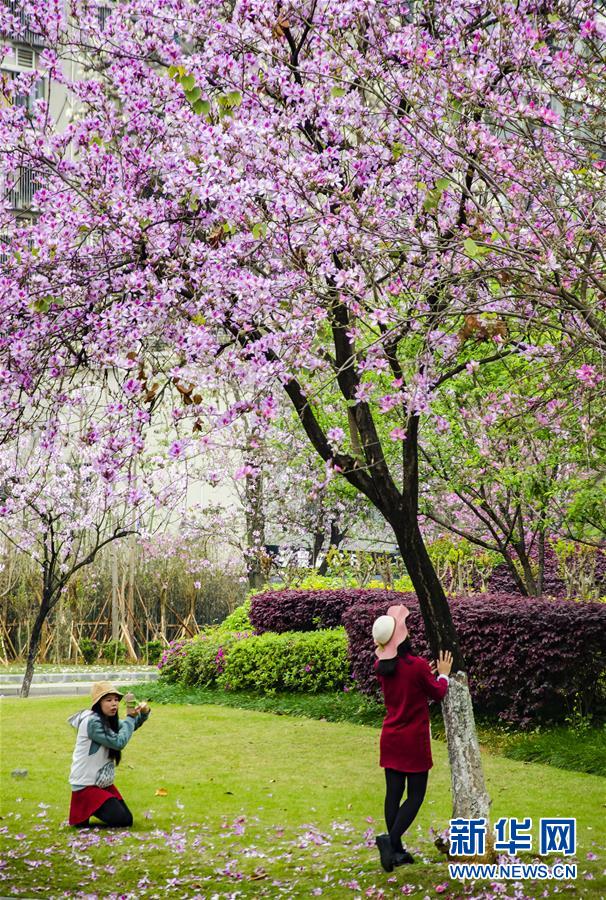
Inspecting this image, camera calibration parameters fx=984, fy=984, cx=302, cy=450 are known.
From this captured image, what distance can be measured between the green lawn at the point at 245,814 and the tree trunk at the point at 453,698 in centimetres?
45

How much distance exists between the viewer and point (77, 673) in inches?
698

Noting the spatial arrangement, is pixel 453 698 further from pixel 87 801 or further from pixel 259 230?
pixel 259 230

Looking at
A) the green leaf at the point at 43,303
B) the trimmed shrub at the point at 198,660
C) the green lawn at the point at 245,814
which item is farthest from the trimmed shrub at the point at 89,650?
the green leaf at the point at 43,303

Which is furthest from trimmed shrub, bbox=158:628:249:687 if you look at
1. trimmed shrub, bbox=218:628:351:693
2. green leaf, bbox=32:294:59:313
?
green leaf, bbox=32:294:59:313

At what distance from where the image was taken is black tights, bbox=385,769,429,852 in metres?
5.92

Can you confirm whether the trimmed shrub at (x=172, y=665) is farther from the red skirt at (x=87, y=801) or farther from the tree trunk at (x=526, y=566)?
the red skirt at (x=87, y=801)

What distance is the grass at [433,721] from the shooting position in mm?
9469

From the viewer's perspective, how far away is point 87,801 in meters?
7.30

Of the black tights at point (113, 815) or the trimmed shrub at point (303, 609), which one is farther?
the trimmed shrub at point (303, 609)

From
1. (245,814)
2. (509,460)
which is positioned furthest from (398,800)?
(509,460)

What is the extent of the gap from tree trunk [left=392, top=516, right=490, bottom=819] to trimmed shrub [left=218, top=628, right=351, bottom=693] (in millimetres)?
6961

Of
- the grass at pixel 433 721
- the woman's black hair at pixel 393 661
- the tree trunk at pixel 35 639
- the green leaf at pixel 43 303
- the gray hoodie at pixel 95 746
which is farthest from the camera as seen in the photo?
the tree trunk at pixel 35 639

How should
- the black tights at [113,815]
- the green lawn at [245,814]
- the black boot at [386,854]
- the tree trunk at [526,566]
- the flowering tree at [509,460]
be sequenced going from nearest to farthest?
the black boot at [386,854]
the green lawn at [245,814]
the black tights at [113,815]
the flowering tree at [509,460]
the tree trunk at [526,566]

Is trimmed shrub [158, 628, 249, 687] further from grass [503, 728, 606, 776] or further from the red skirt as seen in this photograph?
the red skirt
